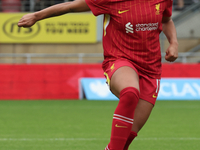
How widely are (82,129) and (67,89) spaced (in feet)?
20.2

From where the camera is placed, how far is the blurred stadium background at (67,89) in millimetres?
5320

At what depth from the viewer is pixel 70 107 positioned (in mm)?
10070

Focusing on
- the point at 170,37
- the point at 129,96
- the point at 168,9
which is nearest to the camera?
A: the point at 129,96

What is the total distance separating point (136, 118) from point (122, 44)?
66cm

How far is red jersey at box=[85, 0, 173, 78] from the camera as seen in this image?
328 cm

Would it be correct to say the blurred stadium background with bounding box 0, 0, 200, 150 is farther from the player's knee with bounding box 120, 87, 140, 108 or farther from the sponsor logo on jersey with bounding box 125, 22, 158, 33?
the sponsor logo on jersey with bounding box 125, 22, 158, 33

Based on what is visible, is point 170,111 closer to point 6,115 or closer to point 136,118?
point 6,115

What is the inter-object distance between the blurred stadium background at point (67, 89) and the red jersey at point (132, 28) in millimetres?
1644

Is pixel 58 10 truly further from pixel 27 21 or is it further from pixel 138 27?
pixel 138 27

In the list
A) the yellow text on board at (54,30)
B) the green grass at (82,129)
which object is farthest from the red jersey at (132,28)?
the yellow text on board at (54,30)

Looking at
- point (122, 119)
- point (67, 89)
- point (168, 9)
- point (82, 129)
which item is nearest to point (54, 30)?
point (67, 89)

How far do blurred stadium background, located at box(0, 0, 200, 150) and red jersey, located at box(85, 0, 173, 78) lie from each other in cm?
164

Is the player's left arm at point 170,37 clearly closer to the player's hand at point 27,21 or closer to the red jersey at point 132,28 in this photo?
the red jersey at point 132,28

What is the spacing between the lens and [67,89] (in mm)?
12320
